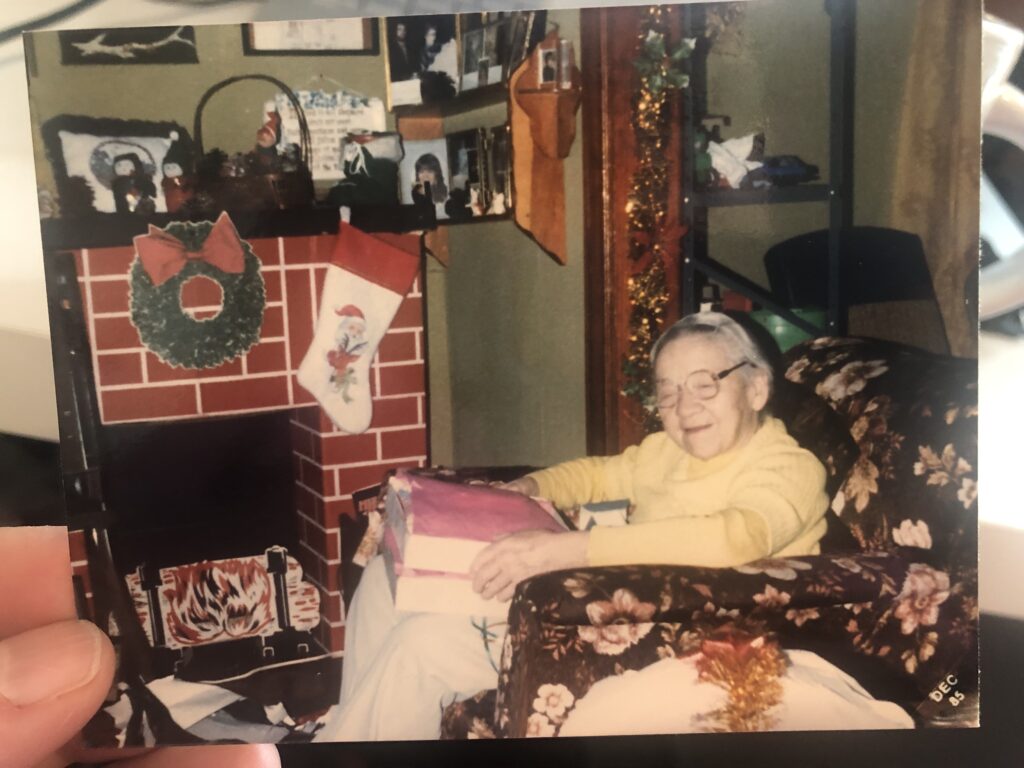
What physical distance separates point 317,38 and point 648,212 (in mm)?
409

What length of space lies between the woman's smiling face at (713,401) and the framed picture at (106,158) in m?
0.60

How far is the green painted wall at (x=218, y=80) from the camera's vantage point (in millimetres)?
846

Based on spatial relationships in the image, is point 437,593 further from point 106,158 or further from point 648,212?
point 106,158

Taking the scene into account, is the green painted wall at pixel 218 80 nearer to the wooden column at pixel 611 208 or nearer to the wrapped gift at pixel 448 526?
the wooden column at pixel 611 208

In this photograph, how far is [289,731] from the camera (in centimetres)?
93

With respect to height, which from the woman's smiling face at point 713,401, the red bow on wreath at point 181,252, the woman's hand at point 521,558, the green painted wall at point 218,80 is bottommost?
the woman's hand at point 521,558

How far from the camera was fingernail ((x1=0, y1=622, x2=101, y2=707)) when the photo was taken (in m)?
0.79

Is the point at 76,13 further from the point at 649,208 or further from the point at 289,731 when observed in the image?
the point at 289,731

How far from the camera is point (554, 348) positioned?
2.89 ft

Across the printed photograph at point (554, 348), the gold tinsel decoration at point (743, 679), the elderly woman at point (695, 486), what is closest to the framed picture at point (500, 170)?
Answer: the printed photograph at point (554, 348)

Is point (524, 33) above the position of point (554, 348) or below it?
above

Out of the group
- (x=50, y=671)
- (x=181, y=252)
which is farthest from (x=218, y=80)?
(x=50, y=671)

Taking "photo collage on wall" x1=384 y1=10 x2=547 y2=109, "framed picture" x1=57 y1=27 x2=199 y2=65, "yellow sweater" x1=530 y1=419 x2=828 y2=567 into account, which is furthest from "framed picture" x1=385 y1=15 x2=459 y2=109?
"yellow sweater" x1=530 y1=419 x2=828 y2=567

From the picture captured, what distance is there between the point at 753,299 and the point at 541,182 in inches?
10.6
